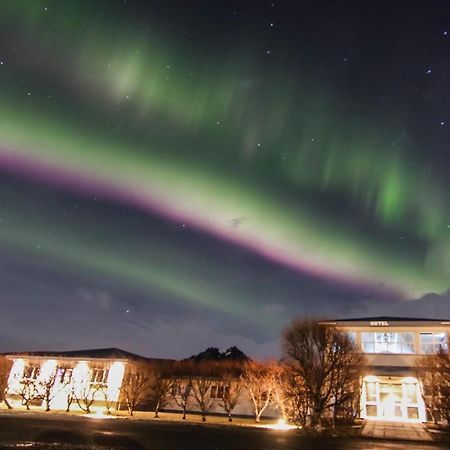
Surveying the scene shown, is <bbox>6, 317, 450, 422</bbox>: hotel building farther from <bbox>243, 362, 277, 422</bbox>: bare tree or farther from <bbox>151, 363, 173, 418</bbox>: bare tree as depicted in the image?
<bbox>243, 362, 277, 422</bbox>: bare tree

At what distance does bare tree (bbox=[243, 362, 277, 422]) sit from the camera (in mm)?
49344

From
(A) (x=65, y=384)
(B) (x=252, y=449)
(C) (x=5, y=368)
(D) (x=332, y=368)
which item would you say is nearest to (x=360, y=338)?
(D) (x=332, y=368)

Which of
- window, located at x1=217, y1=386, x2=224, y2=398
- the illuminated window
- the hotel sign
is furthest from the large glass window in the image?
window, located at x1=217, y1=386, x2=224, y2=398

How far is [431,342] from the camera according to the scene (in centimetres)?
5197

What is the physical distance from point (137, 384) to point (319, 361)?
25242 millimetres

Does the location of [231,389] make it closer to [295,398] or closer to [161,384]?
[161,384]

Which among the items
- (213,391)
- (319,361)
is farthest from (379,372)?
(213,391)

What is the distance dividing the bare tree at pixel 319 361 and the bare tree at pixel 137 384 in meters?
21.4

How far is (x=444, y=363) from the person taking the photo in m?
43.0

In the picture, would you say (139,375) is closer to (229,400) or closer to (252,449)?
(229,400)

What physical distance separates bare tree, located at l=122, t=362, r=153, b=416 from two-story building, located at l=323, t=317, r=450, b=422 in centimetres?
2457

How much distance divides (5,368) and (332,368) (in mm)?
51165

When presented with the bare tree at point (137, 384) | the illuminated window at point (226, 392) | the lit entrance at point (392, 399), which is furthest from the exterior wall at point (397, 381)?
the bare tree at point (137, 384)

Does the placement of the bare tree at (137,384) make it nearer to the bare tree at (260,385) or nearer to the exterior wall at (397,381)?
the bare tree at (260,385)
